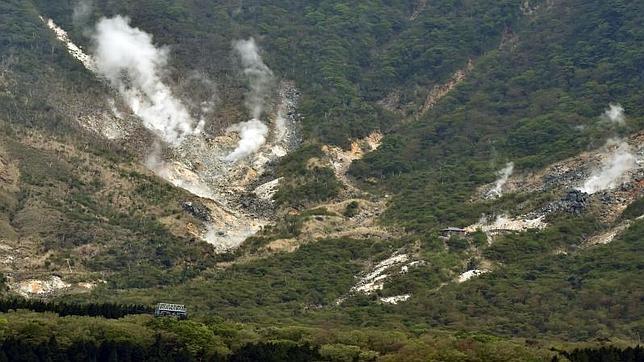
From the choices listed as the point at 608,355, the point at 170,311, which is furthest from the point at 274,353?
the point at 608,355

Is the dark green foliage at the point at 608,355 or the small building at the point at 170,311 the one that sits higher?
the small building at the point at 170,311

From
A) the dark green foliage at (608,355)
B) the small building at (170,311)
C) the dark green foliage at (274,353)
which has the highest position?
the small building at (170,311)

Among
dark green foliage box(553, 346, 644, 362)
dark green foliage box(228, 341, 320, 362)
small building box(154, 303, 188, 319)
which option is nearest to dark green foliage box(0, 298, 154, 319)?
small building box(154, 303, 188, 319)

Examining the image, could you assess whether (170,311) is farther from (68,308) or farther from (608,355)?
(608,355)

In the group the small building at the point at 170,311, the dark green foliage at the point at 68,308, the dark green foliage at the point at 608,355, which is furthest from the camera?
the small building at the point at 170,311

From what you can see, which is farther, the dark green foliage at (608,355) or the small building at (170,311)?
the small building at (170,311)

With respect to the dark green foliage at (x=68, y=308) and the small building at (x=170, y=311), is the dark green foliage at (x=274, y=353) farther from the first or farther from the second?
the dark green foliage at (x=68, y=308)

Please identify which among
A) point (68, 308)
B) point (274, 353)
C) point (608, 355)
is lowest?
point (608, 355)

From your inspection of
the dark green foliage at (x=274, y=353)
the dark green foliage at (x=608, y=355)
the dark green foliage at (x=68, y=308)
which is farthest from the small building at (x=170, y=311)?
the dark green foliage at (x=608, y=355)

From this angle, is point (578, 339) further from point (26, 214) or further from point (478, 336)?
point (26, 214)

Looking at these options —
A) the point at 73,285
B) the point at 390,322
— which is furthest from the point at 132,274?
the point at 390,322

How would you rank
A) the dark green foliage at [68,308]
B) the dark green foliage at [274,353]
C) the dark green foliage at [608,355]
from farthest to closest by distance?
the dark green foliage at [68,308]
the dark green foliage at [274,353]
the dark green foliage at [608,355]
